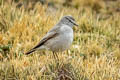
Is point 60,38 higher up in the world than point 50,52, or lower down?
higher up

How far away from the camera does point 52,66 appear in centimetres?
568

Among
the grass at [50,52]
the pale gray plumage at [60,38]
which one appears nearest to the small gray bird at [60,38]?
the pale gray plumage at [60,38]

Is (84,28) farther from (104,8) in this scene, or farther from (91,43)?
(104,8)

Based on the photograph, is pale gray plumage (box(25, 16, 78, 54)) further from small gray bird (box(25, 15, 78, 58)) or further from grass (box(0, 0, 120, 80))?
grass (box(0, 0, 120, 80))

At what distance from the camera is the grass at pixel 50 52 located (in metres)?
5.55

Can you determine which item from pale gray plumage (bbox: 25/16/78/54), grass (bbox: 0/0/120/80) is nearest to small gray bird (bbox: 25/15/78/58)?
pale gray plumage (bbox: 25/16/78/54)

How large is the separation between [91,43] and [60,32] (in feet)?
5.31

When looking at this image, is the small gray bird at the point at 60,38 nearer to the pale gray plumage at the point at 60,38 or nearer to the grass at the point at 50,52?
the pale gray plumage at the point at 60,38

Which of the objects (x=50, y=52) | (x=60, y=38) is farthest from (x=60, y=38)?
(x=50, y=52)

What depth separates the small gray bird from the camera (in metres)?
6.06

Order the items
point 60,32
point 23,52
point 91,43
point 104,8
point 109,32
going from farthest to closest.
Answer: point 104,8 < point 109,32 < point 91,43 < point 23,52 < point 60,32

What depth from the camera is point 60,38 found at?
241 inches

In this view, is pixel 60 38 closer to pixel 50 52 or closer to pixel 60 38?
pixel 60 38

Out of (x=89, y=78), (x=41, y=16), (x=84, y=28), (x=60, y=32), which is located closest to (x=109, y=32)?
(x=84, y=28)
